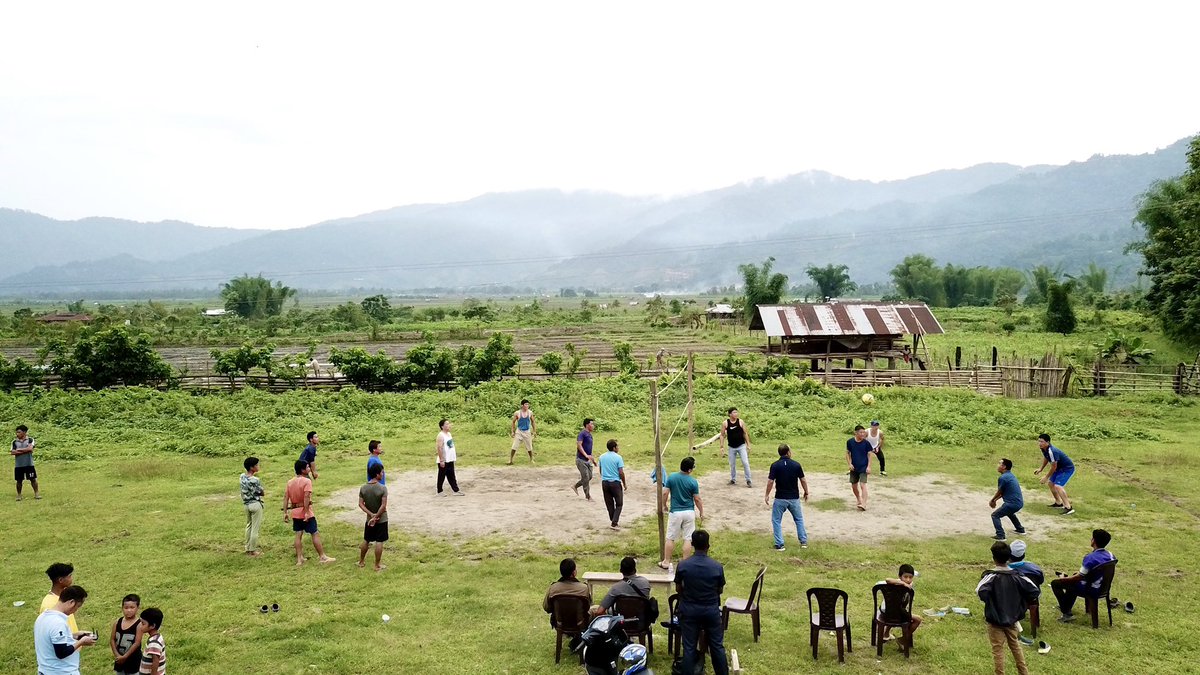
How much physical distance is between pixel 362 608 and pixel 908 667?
7071 mm

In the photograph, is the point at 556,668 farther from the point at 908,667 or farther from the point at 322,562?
the point at 322,562

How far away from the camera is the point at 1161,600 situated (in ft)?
33.5

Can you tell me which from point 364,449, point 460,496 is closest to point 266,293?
point 364,449

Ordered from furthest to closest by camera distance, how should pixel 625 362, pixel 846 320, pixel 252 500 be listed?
pixel 846 320
pixel 625 362
pixel 252 500

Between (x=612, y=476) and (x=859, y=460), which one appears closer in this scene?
(x=612, y=476)

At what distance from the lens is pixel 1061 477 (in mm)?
14227

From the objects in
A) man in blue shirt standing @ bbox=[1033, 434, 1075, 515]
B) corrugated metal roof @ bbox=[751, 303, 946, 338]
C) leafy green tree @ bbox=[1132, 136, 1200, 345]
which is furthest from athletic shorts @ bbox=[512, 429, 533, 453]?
leafy green tree @ bbox=[1132, 136, 1200, 345]

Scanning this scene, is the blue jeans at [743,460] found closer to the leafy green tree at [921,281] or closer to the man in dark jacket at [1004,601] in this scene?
the man in dark jacket at [1004,601]

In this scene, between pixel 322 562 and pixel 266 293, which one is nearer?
pixel 322 562

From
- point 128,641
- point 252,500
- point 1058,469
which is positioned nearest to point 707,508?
point 1058,469

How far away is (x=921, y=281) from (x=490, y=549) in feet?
344

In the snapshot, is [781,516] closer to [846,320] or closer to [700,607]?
[700,607]

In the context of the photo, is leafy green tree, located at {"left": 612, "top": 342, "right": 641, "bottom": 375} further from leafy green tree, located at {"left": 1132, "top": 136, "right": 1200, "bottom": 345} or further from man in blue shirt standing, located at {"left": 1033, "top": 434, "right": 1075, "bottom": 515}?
leafy green tree, located at {"left": 1132, "top": 136, "right": 1200, "bottom": 345}

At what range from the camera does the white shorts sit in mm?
11133
